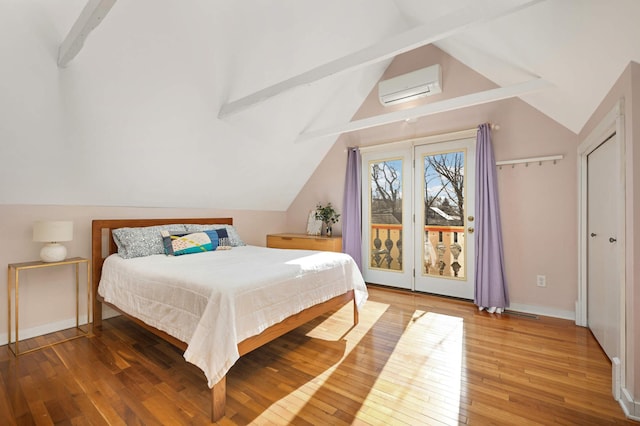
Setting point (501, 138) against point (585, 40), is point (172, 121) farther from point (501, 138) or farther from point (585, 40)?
point (501, 138)

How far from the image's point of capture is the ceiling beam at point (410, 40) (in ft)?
5.57

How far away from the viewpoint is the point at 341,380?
1932 mm

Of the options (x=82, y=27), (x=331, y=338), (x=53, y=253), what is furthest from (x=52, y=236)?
(x=331, y=338)

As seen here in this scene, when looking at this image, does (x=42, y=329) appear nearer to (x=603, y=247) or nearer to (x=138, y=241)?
(x=138, y=241)

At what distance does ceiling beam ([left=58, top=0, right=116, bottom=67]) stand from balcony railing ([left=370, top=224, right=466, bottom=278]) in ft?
12.1

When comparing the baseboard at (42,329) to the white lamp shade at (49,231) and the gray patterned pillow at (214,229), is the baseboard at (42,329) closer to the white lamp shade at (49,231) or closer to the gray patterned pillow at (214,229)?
the white lamp shade at (49,231)

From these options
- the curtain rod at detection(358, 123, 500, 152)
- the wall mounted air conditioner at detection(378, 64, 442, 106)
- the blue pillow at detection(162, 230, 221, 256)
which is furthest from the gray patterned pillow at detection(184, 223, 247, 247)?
the wall mounted air conditioner at detection(378, 64, 442, 106)

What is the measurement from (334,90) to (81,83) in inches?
106

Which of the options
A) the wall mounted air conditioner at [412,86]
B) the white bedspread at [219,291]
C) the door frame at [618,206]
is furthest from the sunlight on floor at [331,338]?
→ the wall mounted air conditioner at [412,86]

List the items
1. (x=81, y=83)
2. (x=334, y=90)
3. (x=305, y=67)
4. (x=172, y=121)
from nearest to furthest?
(x=81, y=83), (x=172, y=121), (x=305, y=67), (x=334, y=90)

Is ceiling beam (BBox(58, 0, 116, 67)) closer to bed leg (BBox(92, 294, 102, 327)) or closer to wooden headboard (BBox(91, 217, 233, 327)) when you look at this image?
wooden headboard (BBox(91, 217, 233, 327))

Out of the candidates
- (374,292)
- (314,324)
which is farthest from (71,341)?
(374,292)

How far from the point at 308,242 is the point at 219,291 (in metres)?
2.80

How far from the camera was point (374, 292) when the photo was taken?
407 cm
